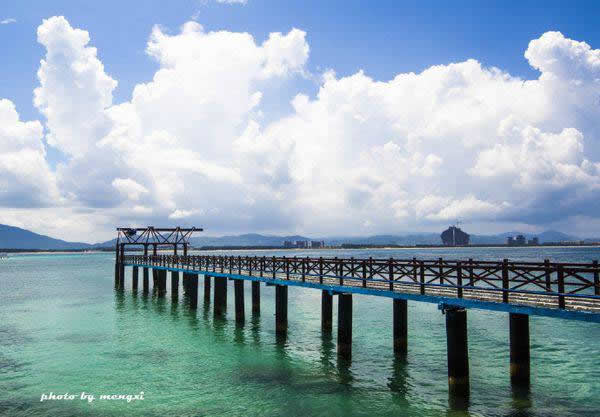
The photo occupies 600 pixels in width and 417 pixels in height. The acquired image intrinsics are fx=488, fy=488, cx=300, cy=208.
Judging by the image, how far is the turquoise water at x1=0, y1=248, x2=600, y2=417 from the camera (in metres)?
15.9

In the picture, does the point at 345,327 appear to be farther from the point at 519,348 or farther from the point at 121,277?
the point at 121,277

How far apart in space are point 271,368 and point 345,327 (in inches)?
148

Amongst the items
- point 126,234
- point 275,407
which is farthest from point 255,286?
Result: point 126,234

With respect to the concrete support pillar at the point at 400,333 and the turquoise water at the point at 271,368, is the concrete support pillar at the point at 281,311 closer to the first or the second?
the turquoise water at the point at 271,368

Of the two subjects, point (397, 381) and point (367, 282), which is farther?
→ point (367, 282)

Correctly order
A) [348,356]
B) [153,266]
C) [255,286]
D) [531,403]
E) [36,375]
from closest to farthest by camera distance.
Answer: [531,403]
[36,375]
[348,356]
[255,286]
[153,266]

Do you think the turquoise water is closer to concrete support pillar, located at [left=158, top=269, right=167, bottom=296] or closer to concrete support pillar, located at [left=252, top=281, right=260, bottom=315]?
concrete support pillar, located at [left=252, top=281, right=260, bottom=315]

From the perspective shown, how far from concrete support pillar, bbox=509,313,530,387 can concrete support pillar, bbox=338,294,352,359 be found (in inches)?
275

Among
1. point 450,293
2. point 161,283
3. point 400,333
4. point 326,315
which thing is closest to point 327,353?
point 400,333

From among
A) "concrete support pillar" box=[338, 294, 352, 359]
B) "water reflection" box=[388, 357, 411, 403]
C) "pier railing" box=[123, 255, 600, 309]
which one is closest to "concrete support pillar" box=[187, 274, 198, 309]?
"pier railing" box=[123, 255, 600, 309]

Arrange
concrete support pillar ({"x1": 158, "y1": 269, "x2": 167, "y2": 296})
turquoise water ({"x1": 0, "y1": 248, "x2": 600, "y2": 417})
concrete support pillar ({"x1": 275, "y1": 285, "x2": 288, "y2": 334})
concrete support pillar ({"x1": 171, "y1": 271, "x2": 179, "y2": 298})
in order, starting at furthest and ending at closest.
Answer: concrete support pillar ({"x1": 158, "y1": 269, "x2": 167, "y2": 296})
concrete support pillar ({"x1": 171, "y1": 271, "x2": 179, "y2": 298})
concrete support pillar ({"x1": 275, "y1": 285, "x2": 288, "y2": 334})
turquoise water ({"x1": 0, "y1": 248, "x2": 600, "y2": 417})

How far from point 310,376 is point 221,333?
10.2 m

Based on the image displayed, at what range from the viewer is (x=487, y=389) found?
17.0m

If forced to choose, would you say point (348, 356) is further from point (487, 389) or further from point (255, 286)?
point (255, 286)
